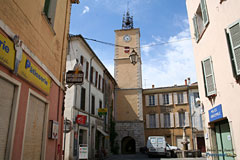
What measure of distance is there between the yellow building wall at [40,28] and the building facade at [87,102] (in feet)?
13.0

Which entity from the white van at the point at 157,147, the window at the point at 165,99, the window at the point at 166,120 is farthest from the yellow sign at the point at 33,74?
the window at the point at 165,99

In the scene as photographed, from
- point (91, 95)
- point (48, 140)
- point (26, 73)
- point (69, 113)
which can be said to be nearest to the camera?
point (26, 73)

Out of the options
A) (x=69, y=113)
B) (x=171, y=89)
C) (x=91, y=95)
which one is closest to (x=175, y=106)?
(x=171, y=89)

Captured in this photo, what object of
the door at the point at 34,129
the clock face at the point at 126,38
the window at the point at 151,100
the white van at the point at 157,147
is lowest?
the white van at the point at 157,147

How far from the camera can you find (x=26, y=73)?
5.40m

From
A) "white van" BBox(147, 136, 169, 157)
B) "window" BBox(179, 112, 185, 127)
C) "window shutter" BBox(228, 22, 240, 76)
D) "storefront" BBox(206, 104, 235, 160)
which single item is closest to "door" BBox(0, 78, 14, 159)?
"window shutter" BBox(228, 22, 240, 76)

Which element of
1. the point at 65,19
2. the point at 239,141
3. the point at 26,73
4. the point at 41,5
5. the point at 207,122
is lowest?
the point at 239,141

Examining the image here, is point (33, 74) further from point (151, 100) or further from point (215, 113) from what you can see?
point (151, 100)

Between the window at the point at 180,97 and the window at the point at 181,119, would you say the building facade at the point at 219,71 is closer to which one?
the window at the point at 181,119

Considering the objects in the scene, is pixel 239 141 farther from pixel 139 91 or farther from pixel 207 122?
pixel 139 91

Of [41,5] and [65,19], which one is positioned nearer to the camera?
[41,5]

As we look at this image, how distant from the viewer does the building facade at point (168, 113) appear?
2761 cm

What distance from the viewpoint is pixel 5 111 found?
459cm

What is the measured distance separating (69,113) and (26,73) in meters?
9.74
